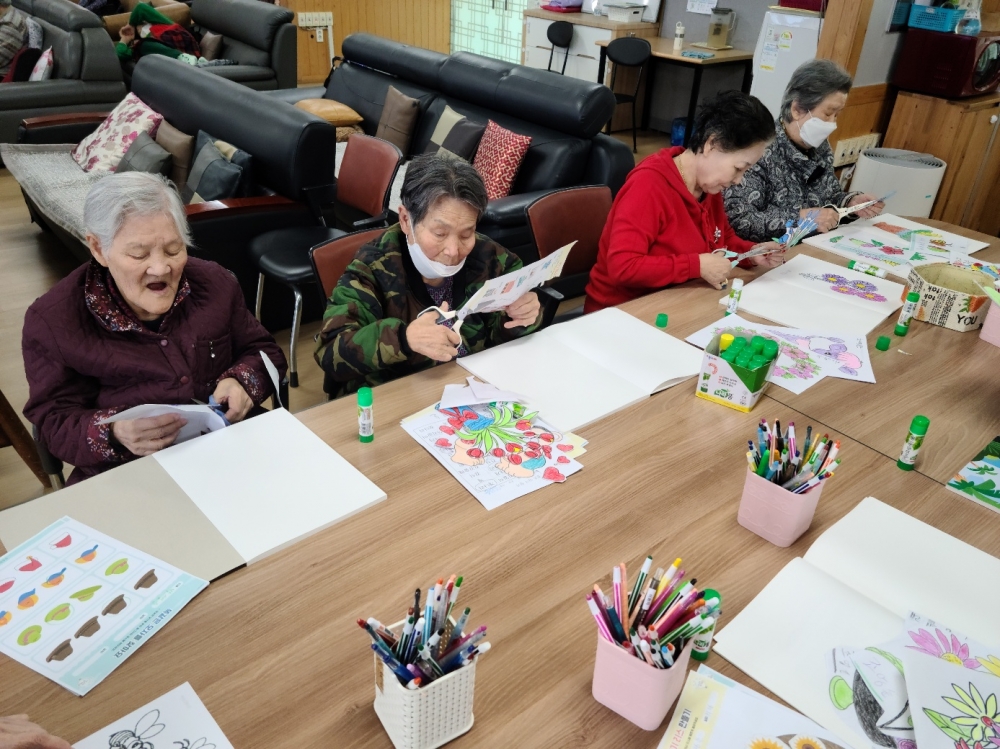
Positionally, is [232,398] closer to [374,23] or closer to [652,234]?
[652,234]

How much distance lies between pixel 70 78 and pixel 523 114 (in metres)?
3.85

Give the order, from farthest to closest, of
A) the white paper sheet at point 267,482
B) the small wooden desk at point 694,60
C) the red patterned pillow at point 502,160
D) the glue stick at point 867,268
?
the small wooden desk at point 694,60 → the red patterned pillow at point 502,160 → the glue stick at point 867,268 → the white paper sheet at point 267,482

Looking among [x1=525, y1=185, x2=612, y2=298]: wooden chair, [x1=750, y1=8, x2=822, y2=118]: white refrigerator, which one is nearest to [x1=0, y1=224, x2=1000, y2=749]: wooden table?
[x1=525, y1=185, x2=612, y2=298]: wooden chair

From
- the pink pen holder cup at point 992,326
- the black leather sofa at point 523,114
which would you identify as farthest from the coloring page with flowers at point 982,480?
the black leather sofa at point 523,114

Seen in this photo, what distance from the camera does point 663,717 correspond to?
885 mm

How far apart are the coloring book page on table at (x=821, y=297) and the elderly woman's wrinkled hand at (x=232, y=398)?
125 centimetres

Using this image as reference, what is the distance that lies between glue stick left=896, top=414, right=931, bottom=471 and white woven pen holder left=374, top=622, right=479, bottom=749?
94 cm

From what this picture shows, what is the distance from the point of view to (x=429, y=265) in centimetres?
170

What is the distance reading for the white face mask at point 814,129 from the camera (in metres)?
2.55

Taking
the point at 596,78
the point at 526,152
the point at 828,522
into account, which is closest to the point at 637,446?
the point at 828,522

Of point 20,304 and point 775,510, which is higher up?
point 775,510

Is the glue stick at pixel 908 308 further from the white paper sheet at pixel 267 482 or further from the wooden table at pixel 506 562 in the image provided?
the white paper sheet at pixel 267 482

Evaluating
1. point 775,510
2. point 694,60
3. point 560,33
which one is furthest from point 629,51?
point 775,510

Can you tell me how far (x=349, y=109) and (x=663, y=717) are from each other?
14.0 ft
